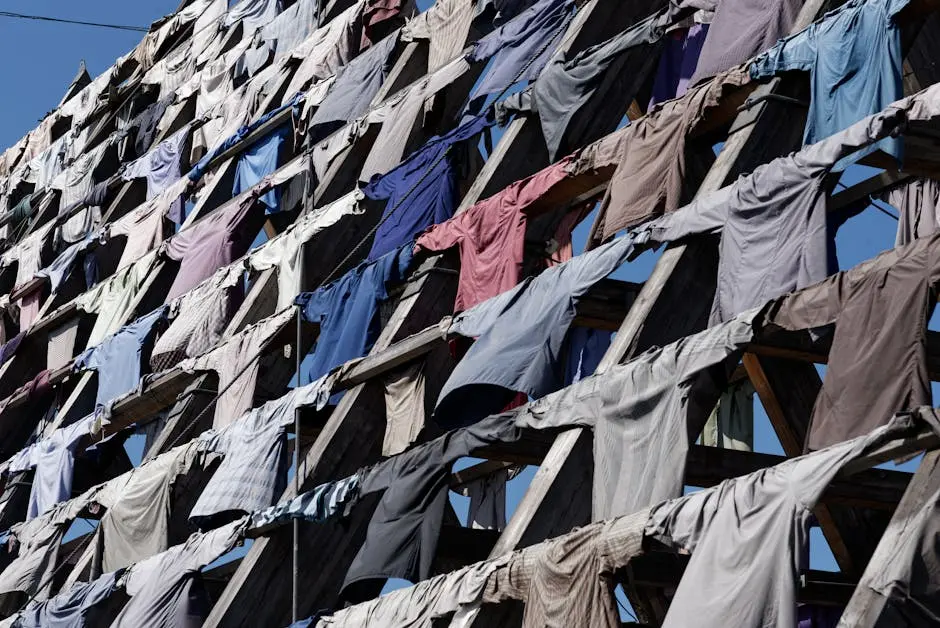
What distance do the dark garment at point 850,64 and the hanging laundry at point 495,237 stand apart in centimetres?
A: 246

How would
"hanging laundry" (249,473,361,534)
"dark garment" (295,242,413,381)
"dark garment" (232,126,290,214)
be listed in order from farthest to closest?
"dark garment" (232,126,290,214) < "dark garment" (295,242,413,381) < "hanging laundry" (249,473,361,534)

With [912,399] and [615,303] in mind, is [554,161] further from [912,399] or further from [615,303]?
[912,399]

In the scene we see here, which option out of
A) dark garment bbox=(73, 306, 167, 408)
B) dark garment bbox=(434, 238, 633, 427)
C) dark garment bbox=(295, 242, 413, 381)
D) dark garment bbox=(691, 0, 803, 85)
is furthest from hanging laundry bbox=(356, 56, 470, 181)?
dark garment bbox=(434, 238, 633, 427)

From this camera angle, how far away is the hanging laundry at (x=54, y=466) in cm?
1769

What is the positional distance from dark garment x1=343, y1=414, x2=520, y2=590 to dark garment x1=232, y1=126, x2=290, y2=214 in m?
8.32

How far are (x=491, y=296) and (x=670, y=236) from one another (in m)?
2.49

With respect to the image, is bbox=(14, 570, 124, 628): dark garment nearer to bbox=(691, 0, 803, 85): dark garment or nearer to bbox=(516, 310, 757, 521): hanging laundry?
bbox=(516, 310, 757, 521): hanging laundry

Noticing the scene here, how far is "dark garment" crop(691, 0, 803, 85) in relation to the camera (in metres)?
11.5

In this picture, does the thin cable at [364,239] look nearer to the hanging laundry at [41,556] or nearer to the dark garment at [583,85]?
the dark garment at [583,85]

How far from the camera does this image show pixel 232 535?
1291cm

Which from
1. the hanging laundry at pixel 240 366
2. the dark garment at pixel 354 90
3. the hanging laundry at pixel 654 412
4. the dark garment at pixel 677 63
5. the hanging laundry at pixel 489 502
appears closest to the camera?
the hanging laundry at pixel 654 412

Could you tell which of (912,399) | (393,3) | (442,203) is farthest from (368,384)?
(393,3)

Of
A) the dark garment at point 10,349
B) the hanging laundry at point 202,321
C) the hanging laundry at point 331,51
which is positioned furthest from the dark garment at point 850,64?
the dark garment at point 10,349

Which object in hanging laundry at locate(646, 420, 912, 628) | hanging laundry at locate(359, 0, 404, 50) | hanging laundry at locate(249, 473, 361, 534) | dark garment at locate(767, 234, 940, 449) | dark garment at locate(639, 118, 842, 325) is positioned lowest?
hanging laundry at locate(646, 420, 912, 628)
